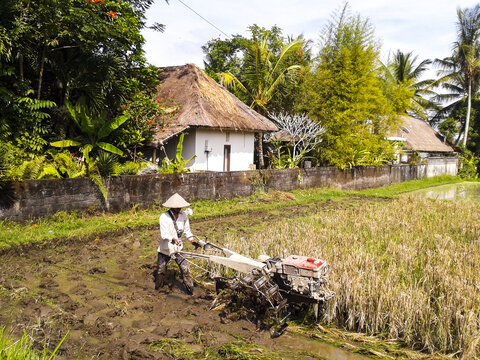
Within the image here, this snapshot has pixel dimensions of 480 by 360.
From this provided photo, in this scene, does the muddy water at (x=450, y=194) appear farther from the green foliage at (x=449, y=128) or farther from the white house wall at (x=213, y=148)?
the green foliage at (x=449, y=128)

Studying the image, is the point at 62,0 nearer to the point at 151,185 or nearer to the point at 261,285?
the point at 151,185

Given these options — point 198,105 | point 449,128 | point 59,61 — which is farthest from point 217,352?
point 449,128

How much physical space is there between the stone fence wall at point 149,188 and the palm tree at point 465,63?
18134 millimetres

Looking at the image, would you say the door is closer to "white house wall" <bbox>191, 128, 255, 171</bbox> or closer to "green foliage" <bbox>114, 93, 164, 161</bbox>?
"white house wall" <bbox>191, 128, 255, 171</bbox>

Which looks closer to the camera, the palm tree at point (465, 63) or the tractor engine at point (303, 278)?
the tractor engine at point (303, 278)

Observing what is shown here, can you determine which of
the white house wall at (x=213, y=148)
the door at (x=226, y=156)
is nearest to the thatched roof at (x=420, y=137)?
the white house wall at (x=213, y=148)

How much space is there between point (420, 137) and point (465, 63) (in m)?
6.68

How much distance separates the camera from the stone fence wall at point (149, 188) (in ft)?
29.1

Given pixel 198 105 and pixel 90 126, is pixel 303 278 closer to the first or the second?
pixel 90 126

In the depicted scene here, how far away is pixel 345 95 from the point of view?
19844 mm

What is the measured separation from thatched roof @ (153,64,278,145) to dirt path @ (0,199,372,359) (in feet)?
26.8

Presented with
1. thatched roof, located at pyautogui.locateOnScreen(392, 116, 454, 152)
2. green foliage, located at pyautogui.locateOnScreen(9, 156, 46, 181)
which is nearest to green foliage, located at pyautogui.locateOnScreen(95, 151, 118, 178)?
green foliage, located at pyautogui.locateOnScreen(9, 156, 46, 181)

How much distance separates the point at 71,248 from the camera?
812 cm

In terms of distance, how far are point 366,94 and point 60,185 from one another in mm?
15115
